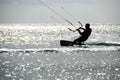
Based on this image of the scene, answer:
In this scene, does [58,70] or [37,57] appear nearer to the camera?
[58,70]

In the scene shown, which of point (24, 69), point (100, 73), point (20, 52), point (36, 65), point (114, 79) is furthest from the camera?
point (20, 52)

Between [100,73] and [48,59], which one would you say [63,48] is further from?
[100,73]

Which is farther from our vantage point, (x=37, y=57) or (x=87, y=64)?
(x=37, y=57)

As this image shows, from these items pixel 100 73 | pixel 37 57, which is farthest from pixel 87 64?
pixel 37 57

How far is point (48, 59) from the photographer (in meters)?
40.3

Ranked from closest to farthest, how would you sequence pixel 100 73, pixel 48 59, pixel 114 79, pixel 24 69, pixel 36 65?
1. pixel 114 79
2. pixel 100 73
3. pixel 24 69
4. pixel 36 65
5. pixel 48 59

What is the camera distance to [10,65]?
36562mm

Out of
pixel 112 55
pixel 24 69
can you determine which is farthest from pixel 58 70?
pixel 112 55

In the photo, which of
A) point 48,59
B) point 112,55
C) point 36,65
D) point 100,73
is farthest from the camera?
point 112,55

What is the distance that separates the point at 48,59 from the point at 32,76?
10.6 meters

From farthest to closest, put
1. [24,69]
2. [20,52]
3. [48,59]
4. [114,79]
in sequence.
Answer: [20,52]
[48,59]
[24,69]
[114,79]

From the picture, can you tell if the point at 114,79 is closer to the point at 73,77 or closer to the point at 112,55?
the point at 73,77

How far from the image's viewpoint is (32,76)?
29.7 m

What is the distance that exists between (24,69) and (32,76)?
3916mm
